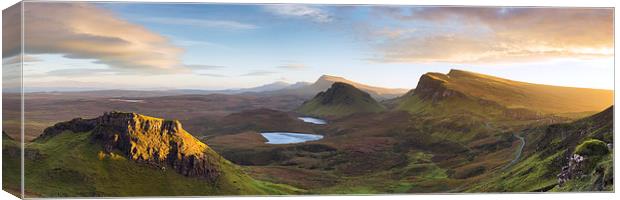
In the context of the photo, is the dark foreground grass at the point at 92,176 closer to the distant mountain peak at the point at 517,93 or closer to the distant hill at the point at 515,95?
the distant hill at the point at 515,95

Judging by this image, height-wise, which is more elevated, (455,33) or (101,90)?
(455,33)

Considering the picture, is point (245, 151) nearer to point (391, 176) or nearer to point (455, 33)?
point (391, 176)

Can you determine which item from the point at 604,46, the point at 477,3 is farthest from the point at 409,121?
the point at 604,46

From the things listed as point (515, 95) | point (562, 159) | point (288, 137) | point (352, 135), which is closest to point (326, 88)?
point (288, 137)

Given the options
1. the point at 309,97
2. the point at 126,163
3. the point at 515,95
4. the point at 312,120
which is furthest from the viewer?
the point at 515,95

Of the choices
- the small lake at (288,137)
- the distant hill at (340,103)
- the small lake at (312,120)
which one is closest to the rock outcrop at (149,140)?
the small lake at (288,137)

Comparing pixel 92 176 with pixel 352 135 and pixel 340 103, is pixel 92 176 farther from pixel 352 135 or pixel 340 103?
pixel 352 135
